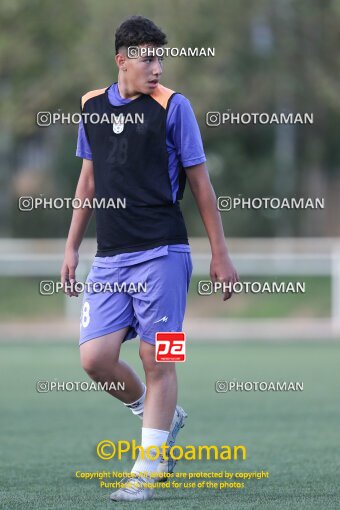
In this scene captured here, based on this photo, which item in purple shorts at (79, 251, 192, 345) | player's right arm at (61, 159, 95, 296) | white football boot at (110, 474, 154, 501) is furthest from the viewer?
player's right arm at (61, 159, 95, 296)

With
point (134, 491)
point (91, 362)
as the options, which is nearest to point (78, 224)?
point (91, 362)

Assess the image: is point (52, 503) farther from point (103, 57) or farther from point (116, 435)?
point (103, 57)

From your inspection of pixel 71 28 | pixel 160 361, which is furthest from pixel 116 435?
pixel 71 28

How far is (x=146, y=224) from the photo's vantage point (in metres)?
6.18

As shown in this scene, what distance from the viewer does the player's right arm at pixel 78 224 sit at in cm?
650

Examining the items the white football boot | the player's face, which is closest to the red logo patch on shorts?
the white football boot

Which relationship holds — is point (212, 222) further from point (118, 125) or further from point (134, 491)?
point (134, 491)

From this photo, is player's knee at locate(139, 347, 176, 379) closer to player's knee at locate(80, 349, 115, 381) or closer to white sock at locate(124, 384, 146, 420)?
player's knee at locate(80, 349, 115, 381)

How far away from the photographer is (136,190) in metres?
6.15

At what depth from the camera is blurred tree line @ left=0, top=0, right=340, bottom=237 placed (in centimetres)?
2556

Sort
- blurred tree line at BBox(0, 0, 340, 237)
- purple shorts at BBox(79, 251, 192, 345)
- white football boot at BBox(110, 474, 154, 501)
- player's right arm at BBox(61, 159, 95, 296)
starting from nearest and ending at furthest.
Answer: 1. white football boot at BBox(110, 474, 154, 501)
2. purple shorts at BBox(79, 251, 192, 345)
3. player's right arm at BBox(61, 159, 95, 296)
4. blurred tree line at BBox(0, 0, 340, 237)

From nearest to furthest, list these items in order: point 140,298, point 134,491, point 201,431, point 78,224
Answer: point 134,491, point 140,298, point 78,224, point 201,431

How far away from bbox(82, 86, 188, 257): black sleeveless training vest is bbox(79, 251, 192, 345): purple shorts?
0.10m

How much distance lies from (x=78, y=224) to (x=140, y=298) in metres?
0.62
